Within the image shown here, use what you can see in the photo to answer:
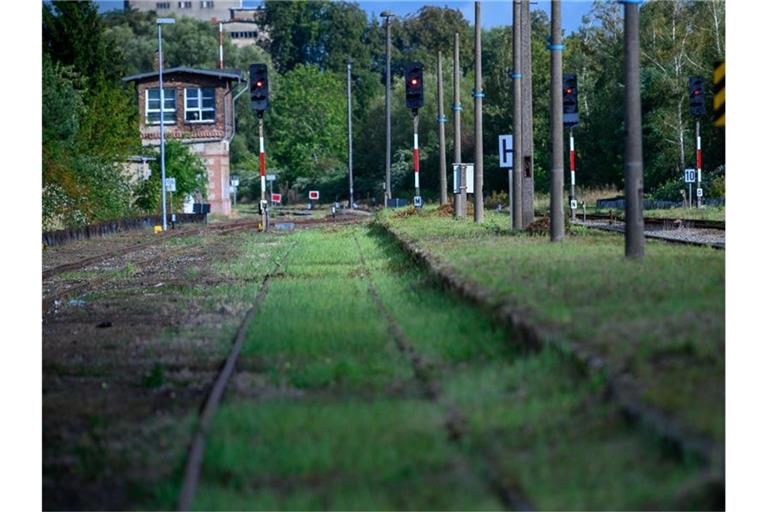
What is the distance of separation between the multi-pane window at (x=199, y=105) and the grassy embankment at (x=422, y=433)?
6401 centimetres

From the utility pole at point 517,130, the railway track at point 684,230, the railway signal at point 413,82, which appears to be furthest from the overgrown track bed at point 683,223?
the railway signal at point 413,82

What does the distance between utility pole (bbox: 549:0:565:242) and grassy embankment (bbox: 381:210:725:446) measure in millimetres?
645

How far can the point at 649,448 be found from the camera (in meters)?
7.73

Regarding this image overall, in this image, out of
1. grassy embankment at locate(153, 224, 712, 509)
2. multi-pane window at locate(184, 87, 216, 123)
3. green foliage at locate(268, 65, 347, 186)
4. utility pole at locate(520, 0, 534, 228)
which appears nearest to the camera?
grassy embankment at locate(153, 224, 712, 509)

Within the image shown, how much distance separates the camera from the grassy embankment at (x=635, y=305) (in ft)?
28.0

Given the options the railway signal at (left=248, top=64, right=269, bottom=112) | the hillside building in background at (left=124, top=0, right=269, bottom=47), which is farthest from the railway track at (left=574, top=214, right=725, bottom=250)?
the hillside building in background at (left=124, top=0, right=269, bottom=47)

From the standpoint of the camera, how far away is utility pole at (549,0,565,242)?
79.6ft

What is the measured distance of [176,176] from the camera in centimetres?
6825

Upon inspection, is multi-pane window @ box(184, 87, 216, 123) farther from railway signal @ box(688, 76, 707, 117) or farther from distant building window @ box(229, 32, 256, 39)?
distant building window @ box(229, 32, 256, 39)
